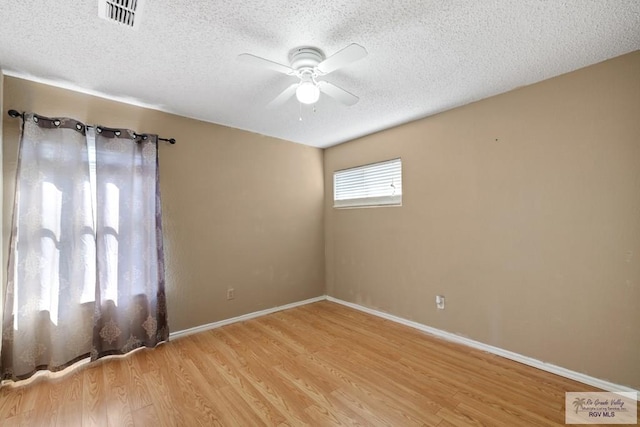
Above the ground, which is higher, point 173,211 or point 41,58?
point 41,58

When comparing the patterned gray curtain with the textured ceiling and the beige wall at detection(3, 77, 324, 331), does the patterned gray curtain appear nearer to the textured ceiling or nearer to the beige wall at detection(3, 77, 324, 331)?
the beige wall at detection(3, 77, 324, 331)

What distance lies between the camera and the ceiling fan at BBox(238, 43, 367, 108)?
1573 mm

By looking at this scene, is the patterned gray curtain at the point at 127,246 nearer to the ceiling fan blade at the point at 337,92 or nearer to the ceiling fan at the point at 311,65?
the ceiling fan at the point at 311,65

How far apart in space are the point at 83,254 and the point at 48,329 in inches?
24.0

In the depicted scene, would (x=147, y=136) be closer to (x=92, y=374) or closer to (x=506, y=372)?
(x=92, y=374)

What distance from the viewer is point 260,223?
3545 millimetres

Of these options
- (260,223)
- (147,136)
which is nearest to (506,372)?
(260,223)

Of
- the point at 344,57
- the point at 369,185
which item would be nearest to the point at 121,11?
the point at 344,57

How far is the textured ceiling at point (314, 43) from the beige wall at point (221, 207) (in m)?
0.23

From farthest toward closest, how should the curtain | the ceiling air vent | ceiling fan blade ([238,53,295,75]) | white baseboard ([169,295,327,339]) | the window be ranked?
1. the window
2. white baseboard ([169,295,327,339])
3. the curtain
4. ceiling fan blade ([238,53,295,75])
5. the ceiling air vent

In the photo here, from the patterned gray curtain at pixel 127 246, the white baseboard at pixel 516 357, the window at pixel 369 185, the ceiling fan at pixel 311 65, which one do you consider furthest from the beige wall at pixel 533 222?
the patterned gray curtain at pixel 127 246

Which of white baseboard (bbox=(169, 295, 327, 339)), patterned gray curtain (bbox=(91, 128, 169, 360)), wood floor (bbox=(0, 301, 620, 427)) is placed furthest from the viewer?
white baseboard (bbox=(169, 295, 327, 339))

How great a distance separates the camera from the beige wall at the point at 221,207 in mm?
2426

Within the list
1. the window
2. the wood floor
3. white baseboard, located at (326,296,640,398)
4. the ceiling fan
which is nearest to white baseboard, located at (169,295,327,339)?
the wood floor
